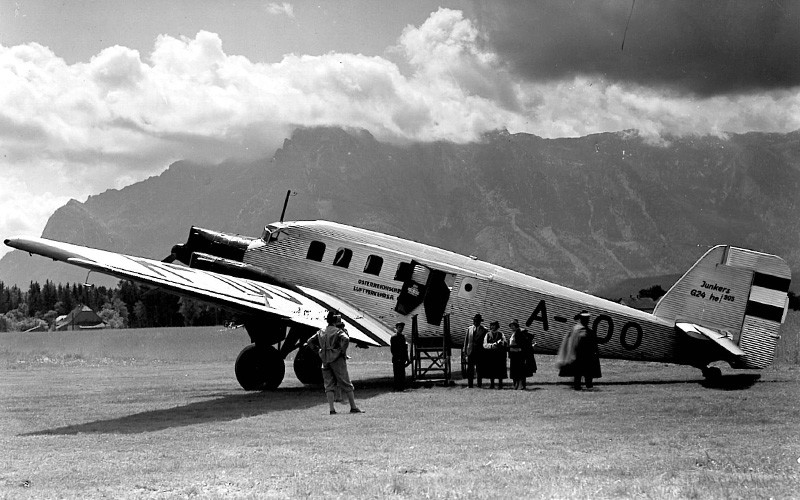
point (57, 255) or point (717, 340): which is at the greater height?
point (717, 340)

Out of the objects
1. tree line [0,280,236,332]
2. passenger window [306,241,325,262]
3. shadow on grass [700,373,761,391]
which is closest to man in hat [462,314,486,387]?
passenger window [306,241,325,262]

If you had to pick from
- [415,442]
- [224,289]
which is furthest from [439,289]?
[415,442]

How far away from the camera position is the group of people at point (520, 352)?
18969mm

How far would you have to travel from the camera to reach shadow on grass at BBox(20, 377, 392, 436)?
13.9m

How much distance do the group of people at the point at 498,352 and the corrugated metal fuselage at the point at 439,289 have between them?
0.74 metres

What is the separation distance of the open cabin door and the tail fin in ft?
19.9

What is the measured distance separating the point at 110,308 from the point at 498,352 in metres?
154

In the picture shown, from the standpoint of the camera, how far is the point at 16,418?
15.7 meters

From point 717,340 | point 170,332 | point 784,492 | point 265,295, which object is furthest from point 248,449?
point 170,332

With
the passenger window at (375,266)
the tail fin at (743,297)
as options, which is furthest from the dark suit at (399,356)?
the tail fin at (743,297)

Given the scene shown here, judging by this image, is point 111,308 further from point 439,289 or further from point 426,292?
point 439,289

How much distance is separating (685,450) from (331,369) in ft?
23.8

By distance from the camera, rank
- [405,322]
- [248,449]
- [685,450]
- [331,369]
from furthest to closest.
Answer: [405,322] → [331,369] → [248,449] → [685,450]

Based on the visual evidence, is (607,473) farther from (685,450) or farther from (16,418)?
(16,418)
